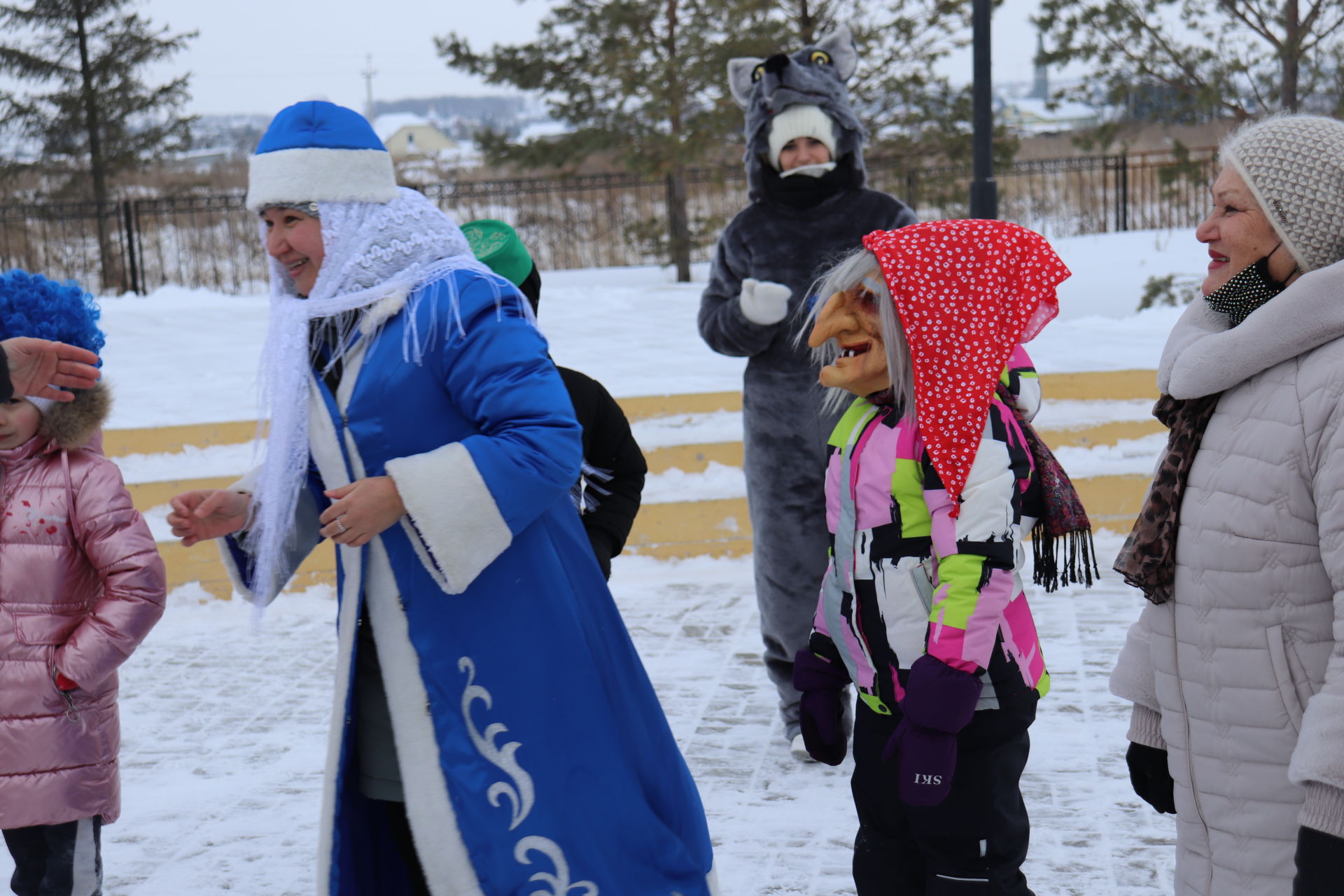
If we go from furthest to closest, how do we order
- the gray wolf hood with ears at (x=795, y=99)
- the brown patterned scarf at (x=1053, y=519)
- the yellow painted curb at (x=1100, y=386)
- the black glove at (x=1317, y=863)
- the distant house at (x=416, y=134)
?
the distant house at (x=416, y=134)
the yellow painted curb at (x=1100, y=386)
the gray wolf hood with ears at (x=795, y=99)
the brown patterned scarf at (x=1053, y=519)
the black glove at (x=1317, y=863)

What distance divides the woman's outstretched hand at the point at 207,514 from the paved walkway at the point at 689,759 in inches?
10.7

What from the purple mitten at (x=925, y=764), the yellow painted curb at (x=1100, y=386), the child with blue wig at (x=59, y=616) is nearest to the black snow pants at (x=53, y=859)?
the child with blue wig at (x=59, y=616)

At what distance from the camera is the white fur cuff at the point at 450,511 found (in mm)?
2203

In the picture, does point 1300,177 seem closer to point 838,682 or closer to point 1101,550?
point 838,682

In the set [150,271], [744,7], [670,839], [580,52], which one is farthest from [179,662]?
[150,271]

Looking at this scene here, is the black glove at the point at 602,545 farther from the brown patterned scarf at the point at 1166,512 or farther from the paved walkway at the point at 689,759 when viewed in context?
the brown patterned scarf at the point at 1166,512

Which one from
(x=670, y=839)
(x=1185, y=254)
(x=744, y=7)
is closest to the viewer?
(x=670, y=839)

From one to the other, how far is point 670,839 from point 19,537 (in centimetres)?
162

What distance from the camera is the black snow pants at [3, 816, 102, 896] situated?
9.68ft

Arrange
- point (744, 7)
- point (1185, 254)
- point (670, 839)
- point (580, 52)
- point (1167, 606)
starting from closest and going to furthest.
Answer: point (1167, 606) → point (670, 839) → point (744, 7) → point (1185, 254) → point (580, 52)

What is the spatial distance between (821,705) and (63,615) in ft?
5.56

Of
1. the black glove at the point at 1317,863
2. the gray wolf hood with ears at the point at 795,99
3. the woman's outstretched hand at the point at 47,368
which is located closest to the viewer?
the black glove at the point at 1317,863

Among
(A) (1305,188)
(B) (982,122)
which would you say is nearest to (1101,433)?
(B) (982,122)

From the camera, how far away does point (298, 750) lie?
4633mm
